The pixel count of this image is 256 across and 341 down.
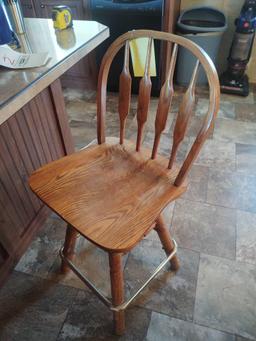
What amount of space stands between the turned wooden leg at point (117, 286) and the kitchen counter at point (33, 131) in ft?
1.76

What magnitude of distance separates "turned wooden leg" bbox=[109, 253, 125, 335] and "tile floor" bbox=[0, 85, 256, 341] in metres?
0.06

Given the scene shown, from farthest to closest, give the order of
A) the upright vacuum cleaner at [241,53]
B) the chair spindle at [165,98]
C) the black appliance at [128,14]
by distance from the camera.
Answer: the upright vacuum cleaner at [241,53], the black appliance at [128,14], the chair spindle at [165,98]

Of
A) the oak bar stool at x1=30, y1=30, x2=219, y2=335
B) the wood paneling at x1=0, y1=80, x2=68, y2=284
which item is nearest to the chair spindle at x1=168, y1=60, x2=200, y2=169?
the oak bar stool at x1=30, y1=30, x2=219, y2=335

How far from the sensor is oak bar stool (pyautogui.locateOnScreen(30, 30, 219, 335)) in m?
0.71

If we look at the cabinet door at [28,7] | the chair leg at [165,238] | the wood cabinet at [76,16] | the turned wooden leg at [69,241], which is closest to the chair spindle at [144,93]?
the chair leg at [165,238]

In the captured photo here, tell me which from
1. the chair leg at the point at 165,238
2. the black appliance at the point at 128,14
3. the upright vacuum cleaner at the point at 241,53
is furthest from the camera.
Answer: the upright vacuum cleaner at the point at 241,53

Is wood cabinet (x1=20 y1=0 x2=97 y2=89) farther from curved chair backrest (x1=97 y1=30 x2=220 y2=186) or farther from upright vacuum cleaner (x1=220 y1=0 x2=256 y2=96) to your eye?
curved chair backrest (x1=97 y1=30 x2=220 y2=186)

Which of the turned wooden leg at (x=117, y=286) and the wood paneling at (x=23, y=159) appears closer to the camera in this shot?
the turned wooden leg at (x=117, y=286)

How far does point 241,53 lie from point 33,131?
1903 millimetres

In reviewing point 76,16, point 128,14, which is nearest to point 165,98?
point 128,14

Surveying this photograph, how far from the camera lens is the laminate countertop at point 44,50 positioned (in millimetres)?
688

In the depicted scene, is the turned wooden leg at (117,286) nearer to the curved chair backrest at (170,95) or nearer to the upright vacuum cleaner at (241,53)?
the curved chair backrest at (170,95)

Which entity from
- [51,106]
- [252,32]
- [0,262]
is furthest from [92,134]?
[252,32]

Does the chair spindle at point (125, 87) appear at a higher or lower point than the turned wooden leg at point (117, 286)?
higher
